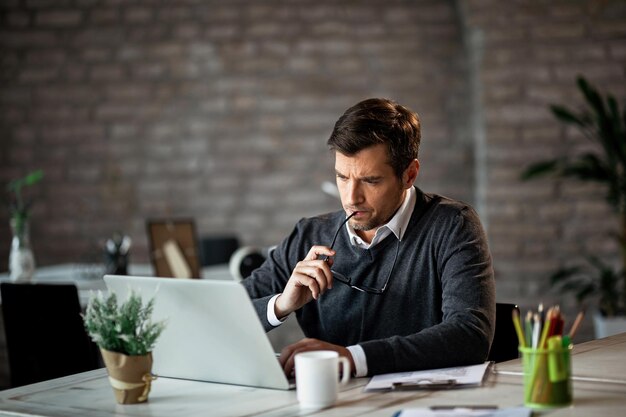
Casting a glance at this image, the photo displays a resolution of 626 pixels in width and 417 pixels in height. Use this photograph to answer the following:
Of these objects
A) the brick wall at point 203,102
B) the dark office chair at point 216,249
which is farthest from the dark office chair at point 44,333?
the brick wall at point 203,102

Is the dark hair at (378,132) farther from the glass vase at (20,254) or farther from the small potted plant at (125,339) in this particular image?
the glass vase at (20,254)

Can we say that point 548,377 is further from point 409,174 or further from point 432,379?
point 409,174

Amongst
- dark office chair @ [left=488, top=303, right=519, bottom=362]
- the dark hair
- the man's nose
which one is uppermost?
the dark hair

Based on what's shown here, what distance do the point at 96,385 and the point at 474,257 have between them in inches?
34.3

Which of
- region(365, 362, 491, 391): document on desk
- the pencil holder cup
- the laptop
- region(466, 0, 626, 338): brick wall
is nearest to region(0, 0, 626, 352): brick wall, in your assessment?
region(466, 0, 626, 338): brick wall

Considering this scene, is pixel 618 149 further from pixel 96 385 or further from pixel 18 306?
pixel 96 385

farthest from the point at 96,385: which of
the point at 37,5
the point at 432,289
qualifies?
the point at 37,5

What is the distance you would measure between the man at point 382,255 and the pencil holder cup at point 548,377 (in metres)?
0.42

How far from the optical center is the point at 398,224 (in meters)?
2.34

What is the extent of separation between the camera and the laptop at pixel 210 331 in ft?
5.79

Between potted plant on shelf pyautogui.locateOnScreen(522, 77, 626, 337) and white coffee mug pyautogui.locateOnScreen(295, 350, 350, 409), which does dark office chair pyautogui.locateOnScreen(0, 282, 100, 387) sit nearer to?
white coffee mug pyautogui.locateOnScreen(295, 350, 350, 409)

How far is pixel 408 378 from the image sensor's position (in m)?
1.86

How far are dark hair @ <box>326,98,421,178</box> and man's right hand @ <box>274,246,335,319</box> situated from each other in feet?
1.00

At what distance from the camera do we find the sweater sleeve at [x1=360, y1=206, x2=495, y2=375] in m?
1.92
